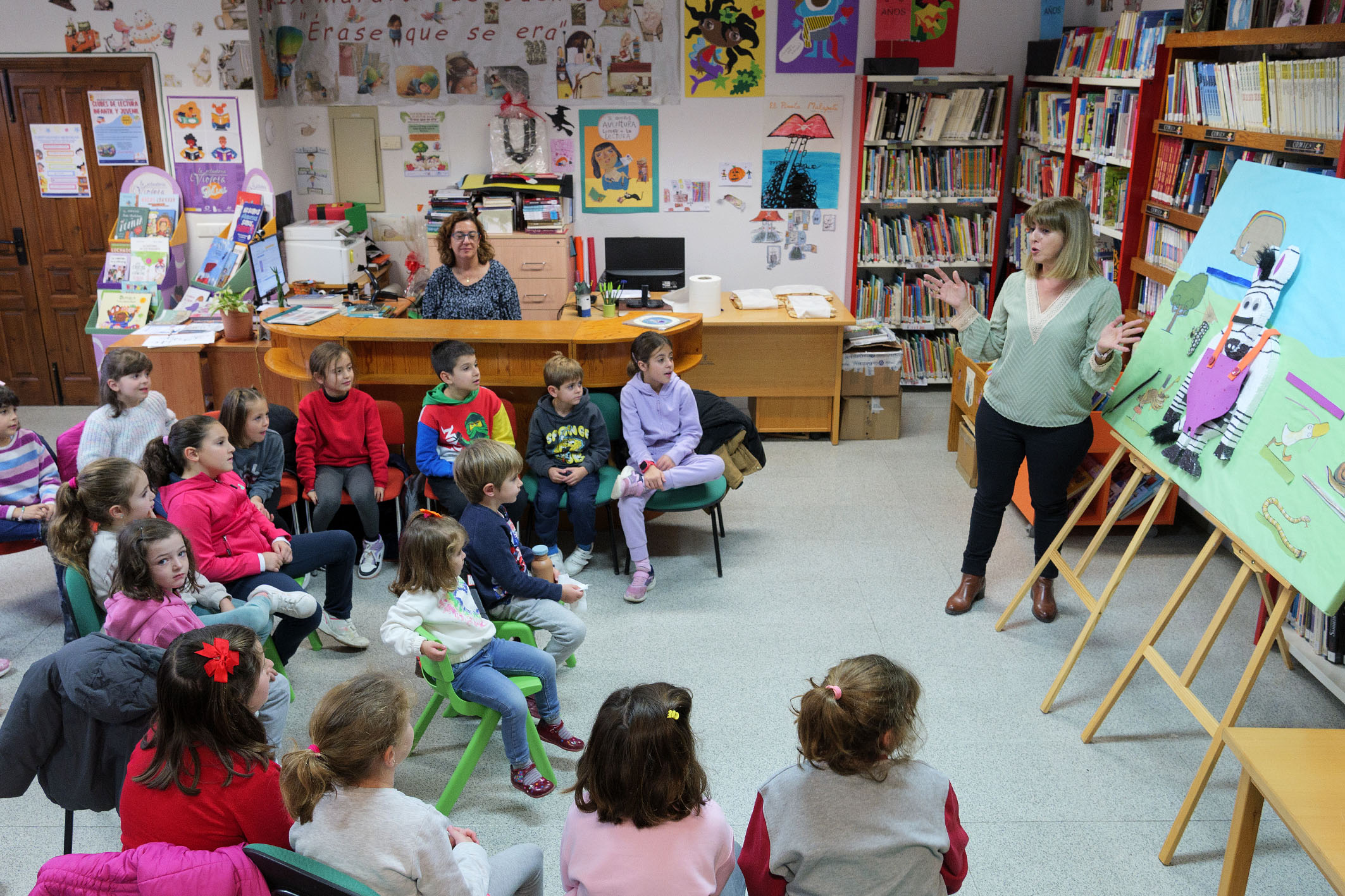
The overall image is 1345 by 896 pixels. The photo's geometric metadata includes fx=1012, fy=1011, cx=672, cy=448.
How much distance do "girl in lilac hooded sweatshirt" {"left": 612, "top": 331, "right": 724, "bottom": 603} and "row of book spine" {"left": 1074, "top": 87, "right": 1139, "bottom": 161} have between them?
2361 mm

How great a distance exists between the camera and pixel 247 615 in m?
2.93

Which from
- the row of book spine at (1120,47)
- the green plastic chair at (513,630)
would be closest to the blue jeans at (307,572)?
the green plastic chair at (513,630)

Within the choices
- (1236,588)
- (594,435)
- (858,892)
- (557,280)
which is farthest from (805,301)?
(858,892)

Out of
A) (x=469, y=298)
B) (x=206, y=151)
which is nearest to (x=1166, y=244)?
(x=469, y=298)

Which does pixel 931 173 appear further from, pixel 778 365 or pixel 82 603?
pixel 82 603

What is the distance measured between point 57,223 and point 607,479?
13.4 feet

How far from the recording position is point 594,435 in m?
4.17

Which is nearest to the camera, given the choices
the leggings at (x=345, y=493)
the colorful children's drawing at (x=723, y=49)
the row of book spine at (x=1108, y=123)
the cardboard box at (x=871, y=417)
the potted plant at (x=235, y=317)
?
the leggings at (x=345, y=493)

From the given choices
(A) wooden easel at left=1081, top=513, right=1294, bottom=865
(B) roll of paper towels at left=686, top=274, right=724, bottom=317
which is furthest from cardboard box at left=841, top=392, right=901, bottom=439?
(A) wooden easel at left=1081, top=513, right=1294, bottom=865

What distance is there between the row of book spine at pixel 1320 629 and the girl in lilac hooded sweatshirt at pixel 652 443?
83.6 inches

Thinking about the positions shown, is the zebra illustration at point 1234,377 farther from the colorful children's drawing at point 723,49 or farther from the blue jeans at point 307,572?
the colorful children's drawing at point 723,49

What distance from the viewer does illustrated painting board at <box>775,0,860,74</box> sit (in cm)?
604

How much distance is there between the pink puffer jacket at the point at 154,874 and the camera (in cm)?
163

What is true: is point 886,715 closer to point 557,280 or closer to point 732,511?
point 732,511
